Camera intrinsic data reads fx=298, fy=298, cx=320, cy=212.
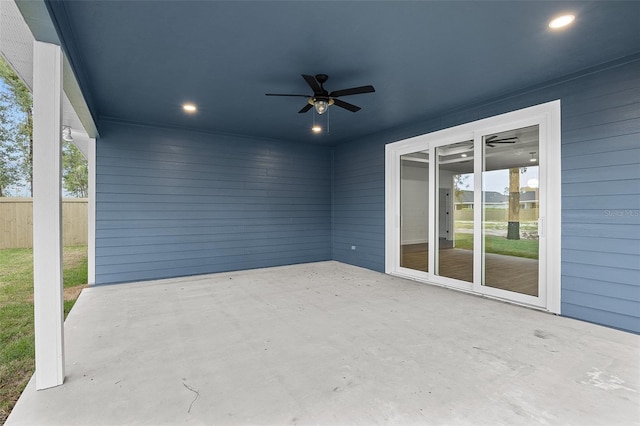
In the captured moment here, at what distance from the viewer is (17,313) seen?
12.2 ft

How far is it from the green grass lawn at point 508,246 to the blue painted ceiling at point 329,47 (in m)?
1.99

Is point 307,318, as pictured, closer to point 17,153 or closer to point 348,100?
point 348,100

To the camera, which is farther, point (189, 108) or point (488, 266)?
point (189, 108)

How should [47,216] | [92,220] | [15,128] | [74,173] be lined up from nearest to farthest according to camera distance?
[47,216], [15,128], [92,220], [74,173]

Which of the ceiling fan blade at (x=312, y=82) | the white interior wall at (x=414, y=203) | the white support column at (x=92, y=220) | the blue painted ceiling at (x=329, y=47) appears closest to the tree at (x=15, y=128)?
the white support column at (x=92, y=220)

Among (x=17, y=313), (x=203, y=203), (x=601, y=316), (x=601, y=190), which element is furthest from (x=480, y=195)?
(x=17, y=313)

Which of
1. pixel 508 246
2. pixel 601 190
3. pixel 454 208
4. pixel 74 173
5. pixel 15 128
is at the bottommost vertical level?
pixel 508 246

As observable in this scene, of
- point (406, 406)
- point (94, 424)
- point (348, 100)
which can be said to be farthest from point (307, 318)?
point (348, 100)

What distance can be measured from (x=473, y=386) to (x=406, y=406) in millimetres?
567

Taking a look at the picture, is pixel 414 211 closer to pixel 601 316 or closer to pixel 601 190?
pixel 601 190

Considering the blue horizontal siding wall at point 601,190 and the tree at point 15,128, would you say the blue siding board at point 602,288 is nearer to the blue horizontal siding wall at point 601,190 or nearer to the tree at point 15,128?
the blue horizontal siding wall at point 601,190

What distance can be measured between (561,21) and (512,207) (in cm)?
229

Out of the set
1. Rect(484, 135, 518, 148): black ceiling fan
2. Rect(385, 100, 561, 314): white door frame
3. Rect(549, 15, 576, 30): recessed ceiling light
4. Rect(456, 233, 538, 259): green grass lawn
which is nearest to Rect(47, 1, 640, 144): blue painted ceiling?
Rect(549, 15, 576, 30): recessed ceiling light

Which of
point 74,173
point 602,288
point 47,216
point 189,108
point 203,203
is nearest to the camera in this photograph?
point 47,216
